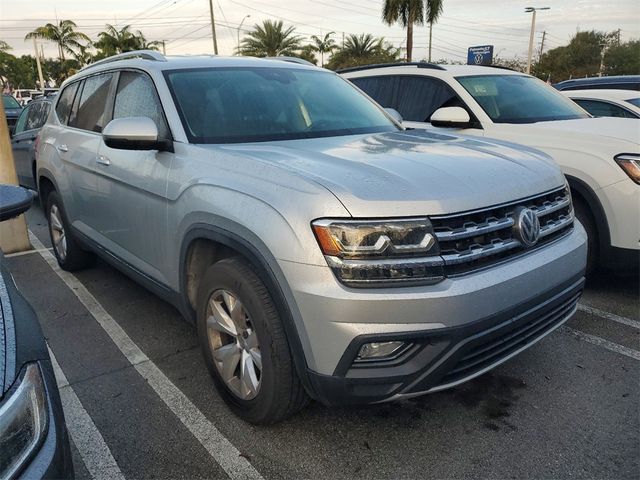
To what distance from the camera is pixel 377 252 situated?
2031 mm

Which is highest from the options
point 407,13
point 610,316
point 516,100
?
point 407,13

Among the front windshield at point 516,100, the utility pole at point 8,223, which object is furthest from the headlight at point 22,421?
the utility pole at point 8,223

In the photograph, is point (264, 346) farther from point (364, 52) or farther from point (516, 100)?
point (364, 52)

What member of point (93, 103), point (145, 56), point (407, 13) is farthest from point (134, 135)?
point (407, 13)

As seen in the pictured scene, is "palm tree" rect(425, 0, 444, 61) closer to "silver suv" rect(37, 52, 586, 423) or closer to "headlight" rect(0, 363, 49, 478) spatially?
"silver suv" rect(37, 52, 586, 423)

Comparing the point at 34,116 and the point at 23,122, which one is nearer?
the point at 34,116

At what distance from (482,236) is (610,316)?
7.22ft

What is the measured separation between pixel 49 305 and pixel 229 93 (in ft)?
7.69

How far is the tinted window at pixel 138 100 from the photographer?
3156mm

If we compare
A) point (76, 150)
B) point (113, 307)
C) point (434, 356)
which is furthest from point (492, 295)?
point (76, 150)

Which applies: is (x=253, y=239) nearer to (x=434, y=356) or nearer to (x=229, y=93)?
(x=434, y=356)

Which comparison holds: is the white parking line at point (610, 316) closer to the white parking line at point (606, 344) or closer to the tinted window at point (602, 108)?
the white parking line at point (606, 344)

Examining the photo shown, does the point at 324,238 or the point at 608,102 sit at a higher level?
the point at 608,102

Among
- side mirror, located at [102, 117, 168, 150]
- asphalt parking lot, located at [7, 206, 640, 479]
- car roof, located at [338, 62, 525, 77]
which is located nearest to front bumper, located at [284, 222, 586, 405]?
asphalt parking lot, located at [7, 206, 640, 479]
